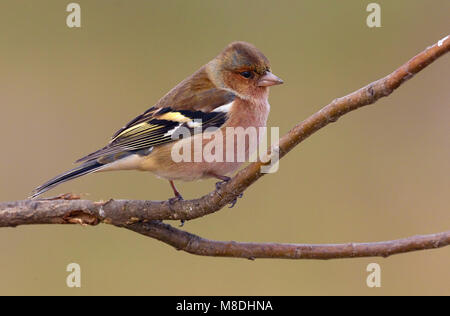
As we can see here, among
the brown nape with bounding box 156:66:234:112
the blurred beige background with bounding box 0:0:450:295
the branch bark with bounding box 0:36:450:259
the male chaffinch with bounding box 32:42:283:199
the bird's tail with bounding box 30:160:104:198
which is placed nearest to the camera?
the branch bark with bounding box 0:36:450:259

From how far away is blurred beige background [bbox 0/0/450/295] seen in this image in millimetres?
5355

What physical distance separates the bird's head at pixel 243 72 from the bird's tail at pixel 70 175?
998 millimetres

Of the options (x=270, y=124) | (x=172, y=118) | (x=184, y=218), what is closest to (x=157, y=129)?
(x=172, y=118)

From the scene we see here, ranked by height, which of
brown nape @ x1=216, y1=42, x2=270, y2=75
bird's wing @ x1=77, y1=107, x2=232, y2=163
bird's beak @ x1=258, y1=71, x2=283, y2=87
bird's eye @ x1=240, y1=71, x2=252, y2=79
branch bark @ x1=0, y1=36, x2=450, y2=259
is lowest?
branch bark @ x1=0, y1=36, x2=450, y2=259

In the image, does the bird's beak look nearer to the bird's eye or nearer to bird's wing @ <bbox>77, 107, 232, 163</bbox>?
the bird's eye

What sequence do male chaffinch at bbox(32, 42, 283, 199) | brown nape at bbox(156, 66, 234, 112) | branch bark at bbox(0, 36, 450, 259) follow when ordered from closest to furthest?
branch bark at bbox(0, 36, 450, 259) < male chaffinch at bbox(32, 42, 283, 199) < brown nape at bbox(156, 66, 234, 112)

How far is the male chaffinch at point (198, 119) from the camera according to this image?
3.53 meters

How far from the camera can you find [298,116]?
587 cm

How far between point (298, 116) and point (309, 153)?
0.40 metres

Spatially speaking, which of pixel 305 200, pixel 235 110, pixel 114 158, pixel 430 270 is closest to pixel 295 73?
pixel 305 200

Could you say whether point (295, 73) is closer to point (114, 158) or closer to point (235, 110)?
point (235, 110)

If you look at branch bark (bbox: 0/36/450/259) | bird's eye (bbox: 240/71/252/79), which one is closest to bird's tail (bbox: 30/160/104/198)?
branch bark (bbox: 0/36/450/259)

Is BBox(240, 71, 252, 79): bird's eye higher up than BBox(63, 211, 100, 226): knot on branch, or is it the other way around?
BBox(240, 71, 252, 79): bird's eye

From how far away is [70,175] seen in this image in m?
3.34
